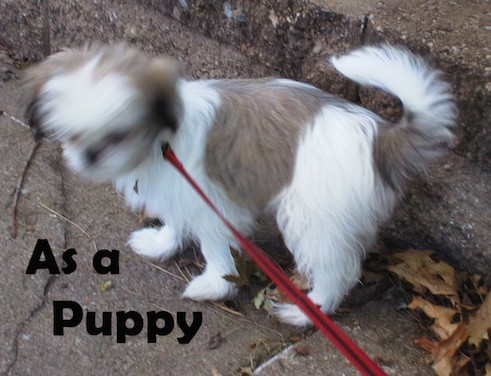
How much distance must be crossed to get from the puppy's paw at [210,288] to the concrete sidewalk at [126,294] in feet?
0.14

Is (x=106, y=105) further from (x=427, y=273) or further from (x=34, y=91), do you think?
(x=427, y=273)

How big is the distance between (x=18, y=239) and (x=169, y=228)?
27.6 inches

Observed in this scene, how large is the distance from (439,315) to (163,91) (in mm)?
1399

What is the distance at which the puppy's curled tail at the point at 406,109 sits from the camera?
243 centimetres

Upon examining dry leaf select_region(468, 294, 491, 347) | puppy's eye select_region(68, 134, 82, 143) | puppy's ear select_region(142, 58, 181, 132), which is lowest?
dry leaf select_region(468, 294, 491, 347)

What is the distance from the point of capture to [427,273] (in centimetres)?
297

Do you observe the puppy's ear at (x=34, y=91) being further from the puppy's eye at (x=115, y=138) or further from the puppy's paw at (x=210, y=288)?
the puppy's paw at (x=210, y=288)

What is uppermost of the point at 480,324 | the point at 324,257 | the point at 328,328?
the point at 328,328

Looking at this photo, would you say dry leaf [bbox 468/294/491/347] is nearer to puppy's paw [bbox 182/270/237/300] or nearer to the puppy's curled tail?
the puppy's curled tail

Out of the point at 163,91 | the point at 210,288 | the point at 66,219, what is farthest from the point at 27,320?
the point at 163,91

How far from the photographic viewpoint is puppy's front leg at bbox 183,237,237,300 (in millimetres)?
3057

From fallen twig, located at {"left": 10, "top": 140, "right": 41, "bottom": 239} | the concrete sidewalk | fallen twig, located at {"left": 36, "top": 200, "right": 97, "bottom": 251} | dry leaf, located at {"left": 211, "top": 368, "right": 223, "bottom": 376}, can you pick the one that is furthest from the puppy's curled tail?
fallen twig, located at {"left": 10, "top": 140, "right": 41, "bottom": 239}

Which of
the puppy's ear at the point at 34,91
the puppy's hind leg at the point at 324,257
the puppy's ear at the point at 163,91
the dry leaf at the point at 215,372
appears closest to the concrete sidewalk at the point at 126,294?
the dry leaf at the point at 215,372

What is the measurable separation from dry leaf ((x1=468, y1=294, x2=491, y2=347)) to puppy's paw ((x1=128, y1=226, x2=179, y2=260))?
1322 millimetres
